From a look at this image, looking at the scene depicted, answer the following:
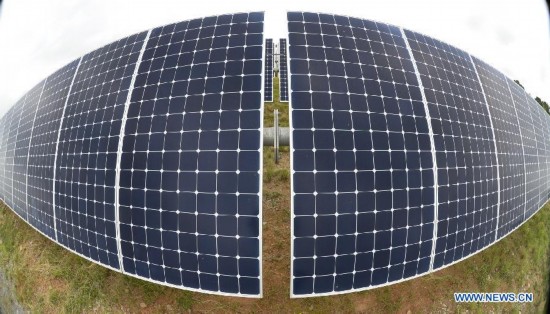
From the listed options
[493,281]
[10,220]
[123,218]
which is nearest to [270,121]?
[123,218]

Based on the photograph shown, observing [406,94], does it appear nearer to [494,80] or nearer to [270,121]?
[494,80]

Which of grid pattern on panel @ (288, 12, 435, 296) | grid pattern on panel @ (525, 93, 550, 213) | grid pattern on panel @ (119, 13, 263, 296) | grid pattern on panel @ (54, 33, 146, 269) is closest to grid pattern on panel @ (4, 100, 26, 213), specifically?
grid pattern on panel @ (54, 33, 146, 269)

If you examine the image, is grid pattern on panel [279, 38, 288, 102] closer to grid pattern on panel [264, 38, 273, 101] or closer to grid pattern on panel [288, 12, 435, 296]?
grid pattern on panel [264, 38, 273, 101]

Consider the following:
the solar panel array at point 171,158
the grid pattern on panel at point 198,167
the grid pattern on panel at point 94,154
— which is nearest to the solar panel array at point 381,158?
the grid pattern on panel at point 198,167

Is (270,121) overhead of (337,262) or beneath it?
beneath

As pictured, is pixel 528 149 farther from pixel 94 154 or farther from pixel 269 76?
pixel 94 154

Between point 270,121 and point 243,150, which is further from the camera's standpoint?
point 270,121
